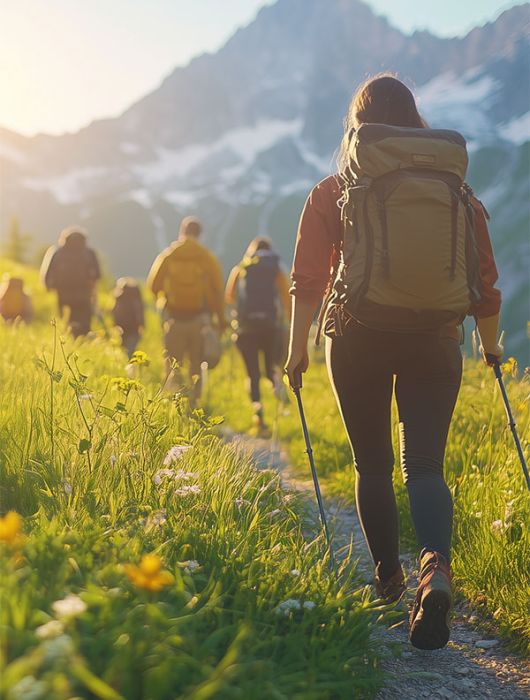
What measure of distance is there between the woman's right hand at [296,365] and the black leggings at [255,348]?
5.64 m

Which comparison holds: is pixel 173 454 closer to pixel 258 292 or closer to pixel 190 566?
pixel 190 566

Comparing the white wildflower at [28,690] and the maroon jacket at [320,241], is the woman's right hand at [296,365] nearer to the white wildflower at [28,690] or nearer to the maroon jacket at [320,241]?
the maroon jacket at [320,241]

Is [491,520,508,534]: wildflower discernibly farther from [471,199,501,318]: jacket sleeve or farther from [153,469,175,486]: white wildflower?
[153,469,175,486]: white wildflower

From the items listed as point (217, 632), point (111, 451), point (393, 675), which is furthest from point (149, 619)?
point (111, 451)

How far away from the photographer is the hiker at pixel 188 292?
28.8 feet

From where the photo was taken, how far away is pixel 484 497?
396 cm

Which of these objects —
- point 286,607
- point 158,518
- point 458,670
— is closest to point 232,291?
point 158,518

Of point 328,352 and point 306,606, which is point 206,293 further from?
point 306,606

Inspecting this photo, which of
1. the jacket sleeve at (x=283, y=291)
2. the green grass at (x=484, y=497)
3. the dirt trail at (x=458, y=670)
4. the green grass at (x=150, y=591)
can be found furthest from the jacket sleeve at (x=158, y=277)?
the dirt trail at (x=458, y=670)

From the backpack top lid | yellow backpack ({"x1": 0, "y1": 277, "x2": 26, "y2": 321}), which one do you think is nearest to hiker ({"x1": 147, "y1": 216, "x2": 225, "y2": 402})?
yellow backpack ({"x1": 0, "y1": 277, "x2": 26, "y2": 321})

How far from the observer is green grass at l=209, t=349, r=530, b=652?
3357 millimetres

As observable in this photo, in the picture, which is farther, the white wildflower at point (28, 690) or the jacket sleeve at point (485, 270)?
the jacket sleeve at point (485, 270)

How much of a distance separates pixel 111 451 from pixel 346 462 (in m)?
3.31

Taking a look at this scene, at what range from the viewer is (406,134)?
9.57ft
